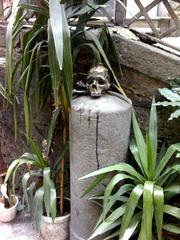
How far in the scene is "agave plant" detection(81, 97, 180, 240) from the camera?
156 cm

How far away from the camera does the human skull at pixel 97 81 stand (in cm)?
174

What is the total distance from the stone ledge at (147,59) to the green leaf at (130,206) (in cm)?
70

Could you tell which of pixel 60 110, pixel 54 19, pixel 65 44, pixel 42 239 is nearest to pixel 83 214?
pixel 42 239

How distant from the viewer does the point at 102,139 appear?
1709 millimetres

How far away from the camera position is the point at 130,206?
158 centimetres

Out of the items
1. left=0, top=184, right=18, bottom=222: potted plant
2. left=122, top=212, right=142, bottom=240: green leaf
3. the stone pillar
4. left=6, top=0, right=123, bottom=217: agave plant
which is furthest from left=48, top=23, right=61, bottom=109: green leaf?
left=0, top=184, right=18, bottom=222: potted plant

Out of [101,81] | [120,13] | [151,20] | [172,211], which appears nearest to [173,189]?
[172,211]

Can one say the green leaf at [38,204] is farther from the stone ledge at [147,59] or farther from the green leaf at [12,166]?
the stone ledge at [147,59]

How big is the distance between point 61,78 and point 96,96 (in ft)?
0.76

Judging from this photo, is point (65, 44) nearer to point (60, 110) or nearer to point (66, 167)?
point (60, 110)

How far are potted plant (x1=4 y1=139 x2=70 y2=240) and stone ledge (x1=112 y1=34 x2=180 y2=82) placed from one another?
79 cm

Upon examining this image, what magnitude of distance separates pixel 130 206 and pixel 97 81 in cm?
68

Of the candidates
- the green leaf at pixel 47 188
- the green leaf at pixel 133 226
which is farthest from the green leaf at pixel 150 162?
the green leaf at pixel 47 188

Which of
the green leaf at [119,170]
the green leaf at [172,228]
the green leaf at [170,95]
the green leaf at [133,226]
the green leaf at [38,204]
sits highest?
the green leaf at [170,95]
